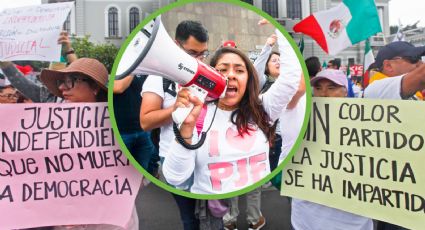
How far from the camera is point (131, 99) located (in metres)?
1.55

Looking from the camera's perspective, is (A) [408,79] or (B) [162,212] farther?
(B) [162,212]

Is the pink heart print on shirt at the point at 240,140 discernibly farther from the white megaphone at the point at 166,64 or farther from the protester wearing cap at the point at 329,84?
the protester wearing cap at the point at 329,84

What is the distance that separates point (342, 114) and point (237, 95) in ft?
1.76

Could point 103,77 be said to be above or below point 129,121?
above

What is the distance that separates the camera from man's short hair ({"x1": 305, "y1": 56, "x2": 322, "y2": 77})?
1.84 m

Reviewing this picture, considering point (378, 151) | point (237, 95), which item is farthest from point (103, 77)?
point (378, 151)

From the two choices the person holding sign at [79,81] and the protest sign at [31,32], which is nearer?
the person holding sign at [79,81]

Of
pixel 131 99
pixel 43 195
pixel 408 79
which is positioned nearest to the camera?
pixel 131 99

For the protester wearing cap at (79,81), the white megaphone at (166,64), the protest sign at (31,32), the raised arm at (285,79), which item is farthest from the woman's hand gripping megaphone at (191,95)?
the protest sign at (31,32)

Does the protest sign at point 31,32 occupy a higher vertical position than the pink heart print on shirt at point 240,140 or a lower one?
higher

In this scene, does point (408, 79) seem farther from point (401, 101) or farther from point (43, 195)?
point (43, 195)

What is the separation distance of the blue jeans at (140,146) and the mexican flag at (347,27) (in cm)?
106

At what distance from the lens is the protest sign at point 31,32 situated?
2137 mm

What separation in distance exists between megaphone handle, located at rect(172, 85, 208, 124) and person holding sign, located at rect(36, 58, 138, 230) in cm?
43
